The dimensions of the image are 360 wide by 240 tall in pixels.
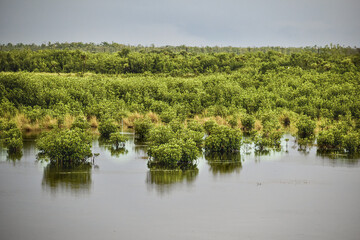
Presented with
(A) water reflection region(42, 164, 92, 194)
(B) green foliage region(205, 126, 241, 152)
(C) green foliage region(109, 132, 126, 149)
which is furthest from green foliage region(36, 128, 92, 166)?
(B) green foliage region(205, 126, 241, 152)

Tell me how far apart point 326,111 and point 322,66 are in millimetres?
11721

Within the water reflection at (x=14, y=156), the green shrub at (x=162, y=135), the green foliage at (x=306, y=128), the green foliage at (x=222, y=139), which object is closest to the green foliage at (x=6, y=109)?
the water reflection at (x=14, y=156)

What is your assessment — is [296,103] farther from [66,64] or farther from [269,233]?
[66,64]

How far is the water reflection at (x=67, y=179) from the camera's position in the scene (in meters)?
14.4

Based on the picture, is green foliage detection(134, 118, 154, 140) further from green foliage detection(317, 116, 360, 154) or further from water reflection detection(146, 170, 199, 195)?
green foliage detection(317, 116, 360, 154)

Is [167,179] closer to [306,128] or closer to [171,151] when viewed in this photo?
[171,151]

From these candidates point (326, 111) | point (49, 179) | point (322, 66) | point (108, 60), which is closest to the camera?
point (49, 179)

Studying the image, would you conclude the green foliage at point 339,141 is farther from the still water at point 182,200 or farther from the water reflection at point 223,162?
the water reflection at point 223,162

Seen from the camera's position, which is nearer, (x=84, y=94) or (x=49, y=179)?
(x=49, y=179)

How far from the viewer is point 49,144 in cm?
1673

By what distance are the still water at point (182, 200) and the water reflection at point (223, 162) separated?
4 centimetres

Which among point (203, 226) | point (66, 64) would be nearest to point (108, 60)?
point (66, 64)

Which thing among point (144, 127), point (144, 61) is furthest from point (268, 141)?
point (144, 61)

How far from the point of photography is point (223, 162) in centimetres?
1844
